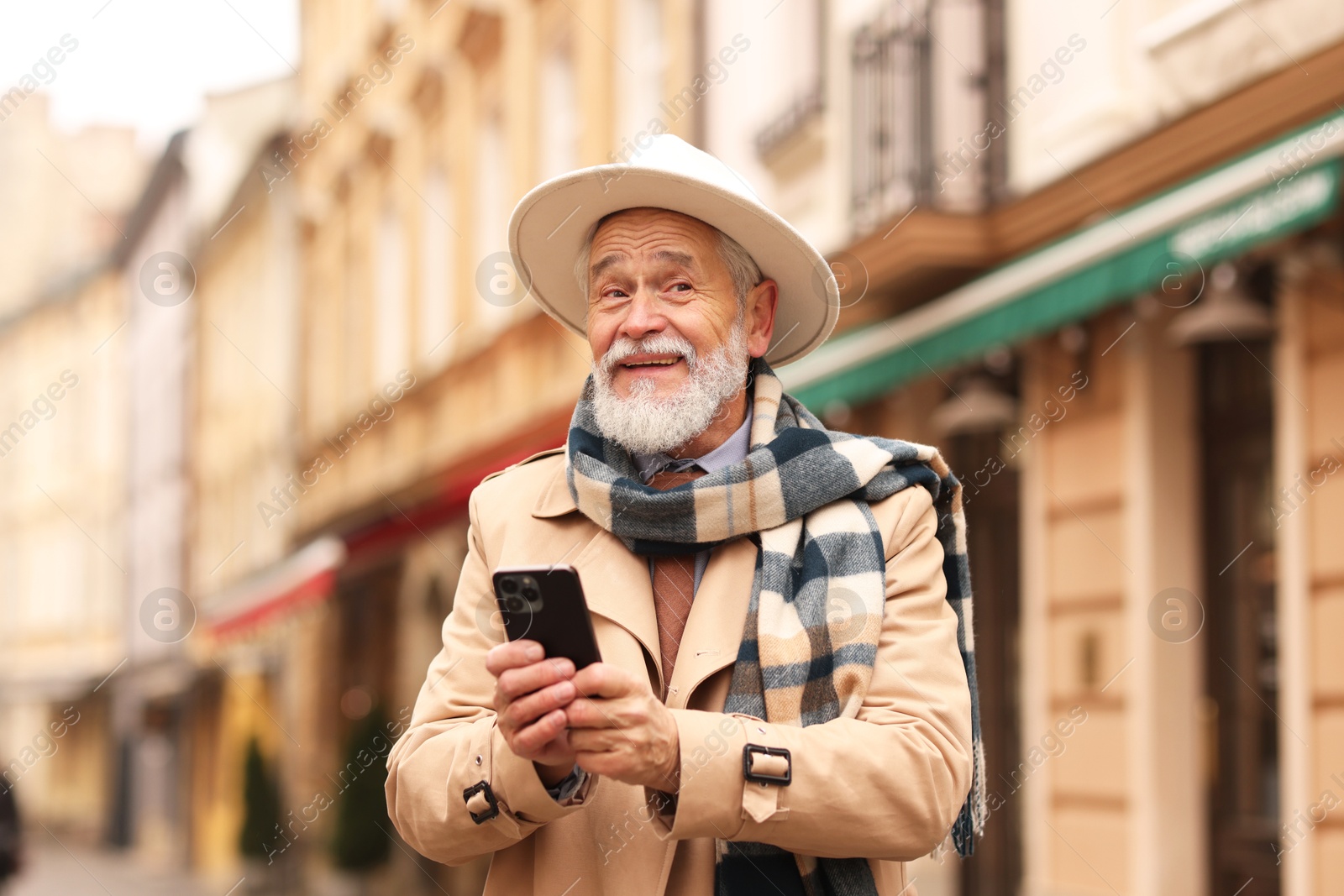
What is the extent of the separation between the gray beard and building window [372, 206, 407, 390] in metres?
17.2

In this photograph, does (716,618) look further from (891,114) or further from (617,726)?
(891,114)

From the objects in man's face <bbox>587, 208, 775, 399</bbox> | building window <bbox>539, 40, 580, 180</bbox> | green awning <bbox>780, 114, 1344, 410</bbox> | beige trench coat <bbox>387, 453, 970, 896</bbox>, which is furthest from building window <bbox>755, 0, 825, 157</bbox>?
beige trench coat <bbox>387, 453, 970, 896</bbox>

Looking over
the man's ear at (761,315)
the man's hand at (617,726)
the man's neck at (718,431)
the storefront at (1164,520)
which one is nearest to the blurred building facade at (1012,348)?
the storefront at (1164,520)

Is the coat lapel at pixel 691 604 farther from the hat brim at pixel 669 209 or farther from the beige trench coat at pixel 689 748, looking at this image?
the hat brim at pixel 669 209

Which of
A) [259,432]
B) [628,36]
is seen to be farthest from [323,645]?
[628,36]

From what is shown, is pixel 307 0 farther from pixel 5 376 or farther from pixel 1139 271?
pixel 5 376

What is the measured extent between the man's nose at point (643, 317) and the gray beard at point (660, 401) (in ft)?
0.05

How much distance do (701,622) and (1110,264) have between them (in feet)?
15.8

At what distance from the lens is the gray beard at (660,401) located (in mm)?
2566

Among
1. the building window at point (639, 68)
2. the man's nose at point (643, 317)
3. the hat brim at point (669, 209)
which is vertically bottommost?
the man's nose at point (643, 317)

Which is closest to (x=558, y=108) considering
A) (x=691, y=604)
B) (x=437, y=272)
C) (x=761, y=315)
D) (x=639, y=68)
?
(x=639, y=68)

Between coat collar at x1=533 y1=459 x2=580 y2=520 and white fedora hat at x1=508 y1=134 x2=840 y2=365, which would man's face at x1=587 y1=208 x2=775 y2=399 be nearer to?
white fedora hat at x1=508 y1=134 x2=840 y2=365

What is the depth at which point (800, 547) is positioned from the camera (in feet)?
8.07

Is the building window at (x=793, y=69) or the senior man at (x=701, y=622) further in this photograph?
the building window at (x=793, y=69)
